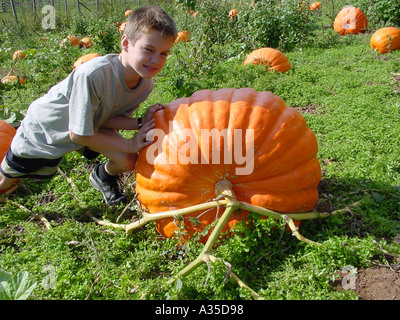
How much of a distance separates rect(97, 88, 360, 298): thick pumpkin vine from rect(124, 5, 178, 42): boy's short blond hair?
1.72ft

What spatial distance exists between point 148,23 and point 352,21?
8.88m

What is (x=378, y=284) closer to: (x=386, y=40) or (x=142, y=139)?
(x=142, y=139)

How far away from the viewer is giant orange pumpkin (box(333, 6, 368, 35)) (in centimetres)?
934

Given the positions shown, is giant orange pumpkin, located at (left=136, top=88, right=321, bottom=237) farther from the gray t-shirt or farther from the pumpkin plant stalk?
the gray t-shirt

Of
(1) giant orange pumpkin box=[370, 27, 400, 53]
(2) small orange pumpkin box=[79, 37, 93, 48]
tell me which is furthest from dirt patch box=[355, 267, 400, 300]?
(2) small orange pumpkin box=[79, 37, 93, 48]

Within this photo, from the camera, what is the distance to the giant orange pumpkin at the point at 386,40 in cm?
698

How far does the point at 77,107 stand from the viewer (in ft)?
7.61

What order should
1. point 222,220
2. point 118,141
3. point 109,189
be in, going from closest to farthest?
1. point 222,220
2. point 118,141
3. point 109,189

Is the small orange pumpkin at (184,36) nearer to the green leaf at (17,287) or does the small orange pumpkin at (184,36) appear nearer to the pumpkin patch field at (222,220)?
the pumpkin patch field at (222,220)

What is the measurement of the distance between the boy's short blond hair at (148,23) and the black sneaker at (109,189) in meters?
1.25

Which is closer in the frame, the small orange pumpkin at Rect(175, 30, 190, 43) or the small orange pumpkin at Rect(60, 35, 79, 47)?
the small orange pumpkin at Rect(60, 35, 79, 47)

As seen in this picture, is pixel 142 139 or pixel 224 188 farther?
pixel 142 139

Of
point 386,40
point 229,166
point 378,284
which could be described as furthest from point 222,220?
point 386,40
